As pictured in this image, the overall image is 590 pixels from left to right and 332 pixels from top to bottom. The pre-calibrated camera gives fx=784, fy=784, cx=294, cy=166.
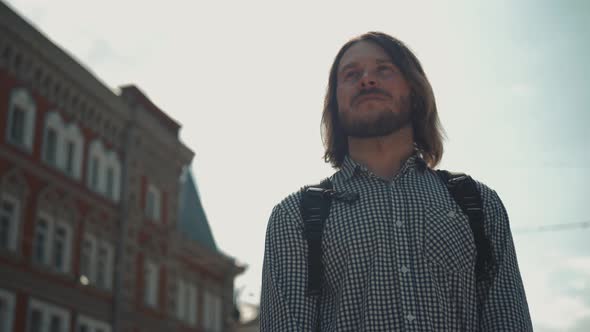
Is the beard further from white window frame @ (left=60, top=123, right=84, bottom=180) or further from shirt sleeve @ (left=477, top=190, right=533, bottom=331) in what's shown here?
white window frame @ (left=60, top=123, right=84, bottom=180)

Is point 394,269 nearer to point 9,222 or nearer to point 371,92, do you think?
point 371,92

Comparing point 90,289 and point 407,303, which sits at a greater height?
point 90,289

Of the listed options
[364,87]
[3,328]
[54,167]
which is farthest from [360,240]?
[54,167]

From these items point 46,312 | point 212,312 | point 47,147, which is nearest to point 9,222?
point 46,312

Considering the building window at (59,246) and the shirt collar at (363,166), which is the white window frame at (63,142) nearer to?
the building window at (59,246)

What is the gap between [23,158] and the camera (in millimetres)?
21688

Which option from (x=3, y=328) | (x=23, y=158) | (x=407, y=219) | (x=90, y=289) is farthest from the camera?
(x=90, y=289)

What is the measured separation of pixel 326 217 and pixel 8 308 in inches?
761

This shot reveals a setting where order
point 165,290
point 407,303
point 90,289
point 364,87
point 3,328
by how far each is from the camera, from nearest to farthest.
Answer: point 407,303 < point 364,87 < point 3,328 < point 90,289 < point 165,290

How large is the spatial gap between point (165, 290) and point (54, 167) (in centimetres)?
747

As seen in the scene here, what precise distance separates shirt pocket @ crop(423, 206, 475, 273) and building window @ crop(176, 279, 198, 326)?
27.5 m

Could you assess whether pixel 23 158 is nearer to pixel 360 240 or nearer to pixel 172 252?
pixel 172 252

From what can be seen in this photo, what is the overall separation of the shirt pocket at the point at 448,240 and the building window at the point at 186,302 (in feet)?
90.2

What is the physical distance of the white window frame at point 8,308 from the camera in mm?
20156
